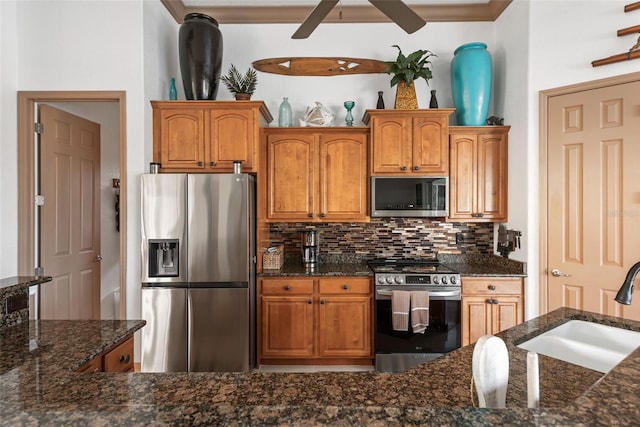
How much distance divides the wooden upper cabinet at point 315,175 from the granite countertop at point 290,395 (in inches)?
81.2

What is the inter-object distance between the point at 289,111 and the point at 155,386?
9.42ft

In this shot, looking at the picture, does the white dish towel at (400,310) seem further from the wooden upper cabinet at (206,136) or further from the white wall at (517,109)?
the wooden upper cabinet at (206,136)

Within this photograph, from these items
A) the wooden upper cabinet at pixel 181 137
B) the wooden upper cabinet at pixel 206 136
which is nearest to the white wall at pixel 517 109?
the wooden upper cabinet at pixel 206 136

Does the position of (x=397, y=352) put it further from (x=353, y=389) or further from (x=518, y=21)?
(x=518, y=21)

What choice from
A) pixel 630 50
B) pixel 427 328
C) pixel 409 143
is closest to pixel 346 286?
pixel 427 328

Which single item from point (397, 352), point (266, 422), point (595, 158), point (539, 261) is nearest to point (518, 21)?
point (595, 158)

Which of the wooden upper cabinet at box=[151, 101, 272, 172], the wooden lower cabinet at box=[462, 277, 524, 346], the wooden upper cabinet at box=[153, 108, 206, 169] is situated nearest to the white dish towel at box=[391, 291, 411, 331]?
the wooden lower cabinet at box=[462, 277, 524, 346]

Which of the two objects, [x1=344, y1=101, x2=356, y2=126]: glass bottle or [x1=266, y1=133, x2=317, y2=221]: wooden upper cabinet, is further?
[x1=344, y1=101, x2=356, y2=126]: glass bottle

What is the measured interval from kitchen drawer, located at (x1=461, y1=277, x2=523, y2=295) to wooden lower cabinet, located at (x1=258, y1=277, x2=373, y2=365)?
871 mm

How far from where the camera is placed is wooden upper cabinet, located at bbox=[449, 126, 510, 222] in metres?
3.20

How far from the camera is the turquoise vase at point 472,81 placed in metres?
3.16

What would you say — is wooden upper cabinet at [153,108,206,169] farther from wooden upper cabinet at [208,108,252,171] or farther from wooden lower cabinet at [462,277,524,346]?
wooden lower cabinet at [462,277,524,346]

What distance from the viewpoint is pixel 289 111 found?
3338mm

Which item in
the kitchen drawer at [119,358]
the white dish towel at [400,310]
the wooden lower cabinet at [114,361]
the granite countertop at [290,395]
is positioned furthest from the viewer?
the white dish towel at [400,310]
